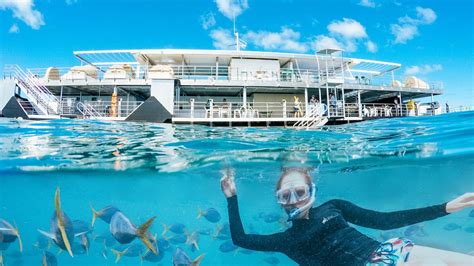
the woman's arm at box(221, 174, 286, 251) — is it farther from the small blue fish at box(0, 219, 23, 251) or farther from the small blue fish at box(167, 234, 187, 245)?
the small blue fish at box(0, 219, 23, 251)

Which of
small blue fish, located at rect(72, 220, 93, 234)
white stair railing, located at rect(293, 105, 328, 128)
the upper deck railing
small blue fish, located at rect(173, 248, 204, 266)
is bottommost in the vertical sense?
small blue fish, located at rect(173, 248, 204, 266)

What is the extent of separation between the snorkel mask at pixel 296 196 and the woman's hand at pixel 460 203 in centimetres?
268

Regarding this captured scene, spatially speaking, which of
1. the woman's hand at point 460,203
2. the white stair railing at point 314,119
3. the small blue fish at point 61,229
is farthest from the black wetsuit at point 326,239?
the white stair railing at point 314,119

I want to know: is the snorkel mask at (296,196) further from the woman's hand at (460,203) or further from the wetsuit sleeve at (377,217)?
the woman's hand at (460,203)

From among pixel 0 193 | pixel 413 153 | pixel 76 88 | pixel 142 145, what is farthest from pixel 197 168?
pixel 76 88

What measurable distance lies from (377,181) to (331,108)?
31.0 feet

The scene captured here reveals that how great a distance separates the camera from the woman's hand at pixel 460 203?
5470mm

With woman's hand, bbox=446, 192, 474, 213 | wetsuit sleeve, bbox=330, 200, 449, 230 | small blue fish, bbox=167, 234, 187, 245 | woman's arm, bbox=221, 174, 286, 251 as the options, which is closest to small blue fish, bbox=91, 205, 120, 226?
small blue fish, bbox=167, 234, 187, 245

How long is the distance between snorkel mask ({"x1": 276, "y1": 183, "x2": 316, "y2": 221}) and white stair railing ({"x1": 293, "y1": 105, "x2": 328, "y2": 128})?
14329mm

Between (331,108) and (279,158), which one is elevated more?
(331,108)

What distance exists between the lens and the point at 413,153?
10.0m

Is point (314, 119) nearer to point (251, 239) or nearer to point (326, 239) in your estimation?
point (326, 239)

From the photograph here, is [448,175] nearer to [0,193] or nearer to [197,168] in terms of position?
[197,168]

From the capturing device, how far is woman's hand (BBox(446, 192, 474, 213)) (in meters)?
5.47
